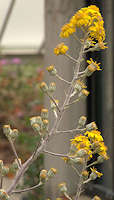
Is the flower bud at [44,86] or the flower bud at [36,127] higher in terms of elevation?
the flower bud at [44,86]

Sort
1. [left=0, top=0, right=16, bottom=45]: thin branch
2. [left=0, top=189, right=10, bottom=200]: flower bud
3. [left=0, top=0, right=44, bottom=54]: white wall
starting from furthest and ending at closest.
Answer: [left=0, top=0, right=44, bottom=54]: white wall, [left=0, top=0, right=16, bottom=45]: thin branch, [left=0, top=189, right=10, bottom=200]: flower bud

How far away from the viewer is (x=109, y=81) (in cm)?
276

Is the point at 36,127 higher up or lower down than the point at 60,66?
higher up

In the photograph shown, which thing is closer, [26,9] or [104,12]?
[104,12]

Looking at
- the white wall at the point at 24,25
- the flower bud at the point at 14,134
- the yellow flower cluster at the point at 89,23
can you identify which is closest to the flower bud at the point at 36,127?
the flower bud at the point at 14,134

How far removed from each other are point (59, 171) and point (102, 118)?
52 cm

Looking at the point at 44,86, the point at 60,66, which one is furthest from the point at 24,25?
the point at 44,86

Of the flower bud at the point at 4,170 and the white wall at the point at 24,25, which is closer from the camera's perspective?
the flower bud at the point at 4,170

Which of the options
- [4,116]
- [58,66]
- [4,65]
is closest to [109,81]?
[58,66]

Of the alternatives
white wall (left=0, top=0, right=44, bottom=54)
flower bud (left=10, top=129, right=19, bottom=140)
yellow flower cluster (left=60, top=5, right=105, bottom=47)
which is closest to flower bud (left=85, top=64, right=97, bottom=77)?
yellow flower cluster (left=60, top=5, right=105, bottom=47)

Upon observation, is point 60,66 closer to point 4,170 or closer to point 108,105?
point 108,105

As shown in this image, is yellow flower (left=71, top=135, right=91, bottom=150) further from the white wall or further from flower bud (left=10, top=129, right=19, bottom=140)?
the white wall

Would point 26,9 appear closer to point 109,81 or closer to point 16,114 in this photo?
point 16,114

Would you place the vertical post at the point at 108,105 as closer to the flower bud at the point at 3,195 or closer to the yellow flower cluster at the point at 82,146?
the yellow flower cluster at the point at 82,146
